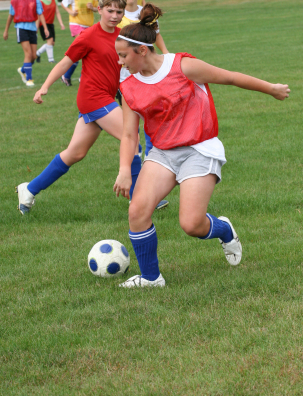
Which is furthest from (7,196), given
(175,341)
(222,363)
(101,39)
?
(222,363)

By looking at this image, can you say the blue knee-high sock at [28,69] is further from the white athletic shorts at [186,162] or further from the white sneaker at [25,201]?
the white athletic shorts at [186,162]

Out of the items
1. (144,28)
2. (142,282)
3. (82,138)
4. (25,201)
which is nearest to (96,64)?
(82,138)

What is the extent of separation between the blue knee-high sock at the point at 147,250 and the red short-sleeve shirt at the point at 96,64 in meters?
1.95

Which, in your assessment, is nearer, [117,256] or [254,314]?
[254,314]

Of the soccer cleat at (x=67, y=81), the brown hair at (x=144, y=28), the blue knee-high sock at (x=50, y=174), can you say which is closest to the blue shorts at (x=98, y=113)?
the blue knee-high sock at (x=50, y=174)

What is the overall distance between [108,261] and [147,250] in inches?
16.1

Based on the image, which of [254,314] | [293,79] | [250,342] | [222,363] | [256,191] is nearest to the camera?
[222,363]

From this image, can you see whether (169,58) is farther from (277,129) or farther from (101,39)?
(277,129)

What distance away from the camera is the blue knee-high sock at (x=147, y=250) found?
3.72 meters

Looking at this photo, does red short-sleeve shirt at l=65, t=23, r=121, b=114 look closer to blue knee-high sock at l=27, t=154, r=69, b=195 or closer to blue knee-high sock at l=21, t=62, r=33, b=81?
blue knee-high sock at l=27, t=154, r=69, b=195

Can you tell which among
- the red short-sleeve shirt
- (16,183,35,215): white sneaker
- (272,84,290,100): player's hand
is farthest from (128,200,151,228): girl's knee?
(16,183,35,215): white sneaker

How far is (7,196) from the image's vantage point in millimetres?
6113

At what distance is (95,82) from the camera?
536cm

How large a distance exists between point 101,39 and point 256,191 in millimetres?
2136
